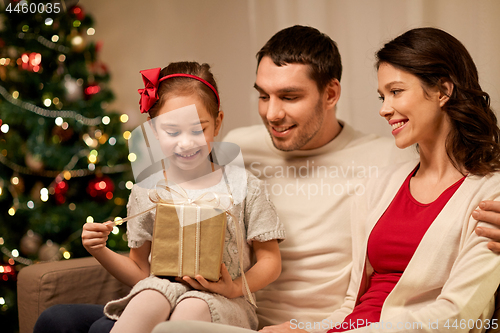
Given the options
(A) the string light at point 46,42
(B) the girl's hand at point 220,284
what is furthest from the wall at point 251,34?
(B) the girl's hand at point 220,284

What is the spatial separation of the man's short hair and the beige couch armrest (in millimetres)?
960

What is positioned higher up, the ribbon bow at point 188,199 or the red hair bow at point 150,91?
the red hair bow at point 150,91

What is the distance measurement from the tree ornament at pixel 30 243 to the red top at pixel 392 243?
160 centimetres

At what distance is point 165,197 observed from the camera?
1093 mm

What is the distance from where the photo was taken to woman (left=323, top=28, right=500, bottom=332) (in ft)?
3.08

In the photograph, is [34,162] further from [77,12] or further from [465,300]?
[465,300]

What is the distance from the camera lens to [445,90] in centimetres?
109

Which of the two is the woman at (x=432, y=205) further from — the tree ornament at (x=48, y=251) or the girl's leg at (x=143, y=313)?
the tree ornament at (x=48, y=251)

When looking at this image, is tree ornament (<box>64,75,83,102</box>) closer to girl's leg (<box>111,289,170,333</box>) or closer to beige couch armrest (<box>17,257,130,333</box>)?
beige couch armrest (<box>17,257,130,333</box>)

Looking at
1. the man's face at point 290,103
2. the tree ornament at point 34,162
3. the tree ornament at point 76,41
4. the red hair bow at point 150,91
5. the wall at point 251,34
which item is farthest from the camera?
the tree ornament at point 76,41

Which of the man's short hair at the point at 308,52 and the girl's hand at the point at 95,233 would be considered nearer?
the girl's hand at the point at 95,233

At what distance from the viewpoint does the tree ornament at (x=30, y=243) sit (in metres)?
2.09

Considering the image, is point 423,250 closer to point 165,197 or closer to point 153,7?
point 165,197

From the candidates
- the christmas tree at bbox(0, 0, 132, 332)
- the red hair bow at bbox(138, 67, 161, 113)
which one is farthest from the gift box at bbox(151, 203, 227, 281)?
the christmas tree at bbox(0, 0, 132, 332)
